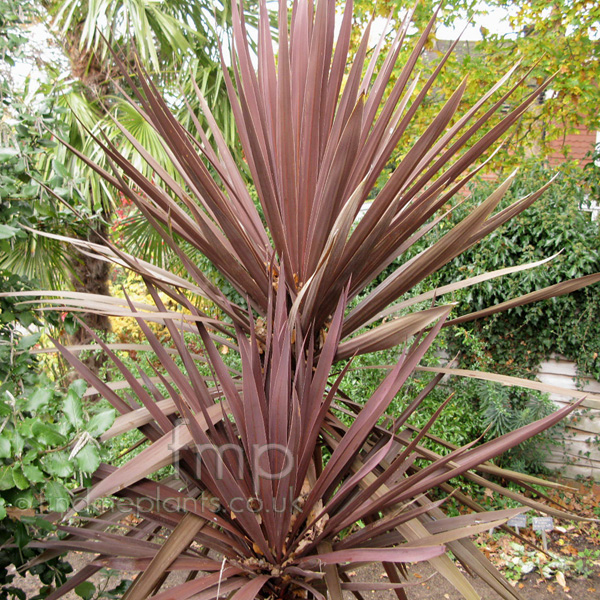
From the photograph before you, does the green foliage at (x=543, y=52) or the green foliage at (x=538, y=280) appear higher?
the green foliage at (x=543, y=52)

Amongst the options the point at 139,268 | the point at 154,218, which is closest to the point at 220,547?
the point at 139,268

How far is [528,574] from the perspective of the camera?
2965mm

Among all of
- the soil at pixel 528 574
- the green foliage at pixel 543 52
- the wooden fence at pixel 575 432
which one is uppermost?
the green foliage at pixel 543 52

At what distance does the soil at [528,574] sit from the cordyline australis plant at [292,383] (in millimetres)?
1972

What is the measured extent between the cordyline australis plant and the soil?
1.97 meters

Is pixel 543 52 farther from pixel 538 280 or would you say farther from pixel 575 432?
pixel 575 432

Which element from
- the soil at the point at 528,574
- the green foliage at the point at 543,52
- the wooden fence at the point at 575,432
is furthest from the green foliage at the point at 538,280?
the soil at the point at 528,574

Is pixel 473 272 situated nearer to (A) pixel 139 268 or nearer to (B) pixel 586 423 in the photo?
(B) pixel 586 423

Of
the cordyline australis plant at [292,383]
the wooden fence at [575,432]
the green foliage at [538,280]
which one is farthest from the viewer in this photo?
the wooden fence at [575,432]

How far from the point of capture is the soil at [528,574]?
278cm

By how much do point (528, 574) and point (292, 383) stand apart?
2795mm

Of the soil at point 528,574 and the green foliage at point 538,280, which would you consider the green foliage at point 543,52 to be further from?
the soil at point 528,574

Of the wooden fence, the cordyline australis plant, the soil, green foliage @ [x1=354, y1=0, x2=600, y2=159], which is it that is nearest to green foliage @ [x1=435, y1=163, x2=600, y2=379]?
the wooden fence

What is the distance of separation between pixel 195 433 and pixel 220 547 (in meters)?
0.27
